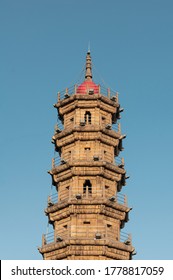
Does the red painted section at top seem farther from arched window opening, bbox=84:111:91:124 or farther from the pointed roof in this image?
arched window opening, bbox=84:111:91:124

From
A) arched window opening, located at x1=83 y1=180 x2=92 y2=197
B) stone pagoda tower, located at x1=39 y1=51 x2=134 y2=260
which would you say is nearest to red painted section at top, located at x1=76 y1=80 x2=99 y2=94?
stone pagoda tower, located at x1=39 y1=51 x2=134 y2=260

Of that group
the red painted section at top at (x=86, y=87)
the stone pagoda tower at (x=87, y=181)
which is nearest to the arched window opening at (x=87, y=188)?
the stone pagoda tower at (x=87, y=181)

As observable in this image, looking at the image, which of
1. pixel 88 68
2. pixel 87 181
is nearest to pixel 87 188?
pixel 87 181

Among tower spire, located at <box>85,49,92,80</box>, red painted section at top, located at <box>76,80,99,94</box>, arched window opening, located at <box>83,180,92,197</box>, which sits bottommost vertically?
arched window opening, located at <box>83,180,92,197</box>

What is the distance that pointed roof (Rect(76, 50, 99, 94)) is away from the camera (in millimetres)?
66312

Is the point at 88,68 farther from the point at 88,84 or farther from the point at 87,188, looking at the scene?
the point at 87,188

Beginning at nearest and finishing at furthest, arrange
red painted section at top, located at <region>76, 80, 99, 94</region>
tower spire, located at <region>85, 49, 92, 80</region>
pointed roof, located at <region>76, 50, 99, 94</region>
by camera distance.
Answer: red painted section at top, located at <region>76, 80, 99, 94</region>, pointed roof, located at <region>76, 50, 99, 94</region>, tower spire, located at <region>85, 49, 92, 80</region>

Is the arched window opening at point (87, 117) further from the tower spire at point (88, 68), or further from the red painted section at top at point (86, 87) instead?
the tower spire at point (88, 68)

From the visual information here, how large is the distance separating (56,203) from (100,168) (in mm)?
5739

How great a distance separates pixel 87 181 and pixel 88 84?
12949mm

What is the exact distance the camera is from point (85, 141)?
205ft

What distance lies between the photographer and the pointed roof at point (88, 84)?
66.3 m
